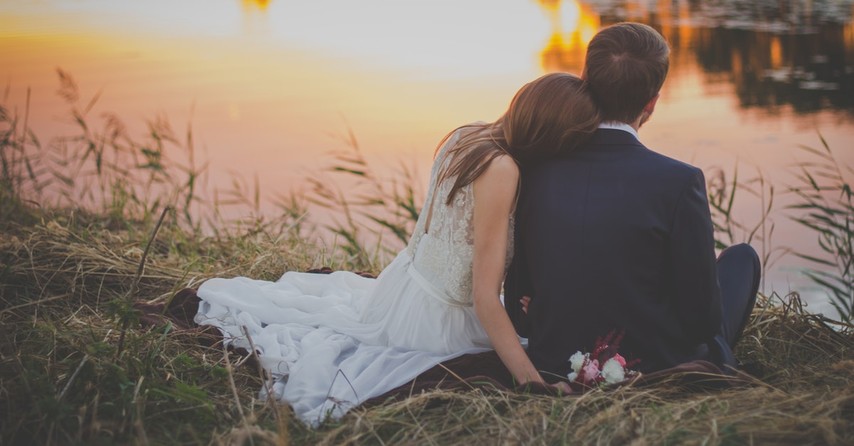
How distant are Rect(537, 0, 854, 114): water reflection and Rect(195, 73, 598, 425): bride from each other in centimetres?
530

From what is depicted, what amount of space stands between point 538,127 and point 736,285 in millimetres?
927

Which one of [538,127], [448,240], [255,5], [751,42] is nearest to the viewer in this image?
[538,127]

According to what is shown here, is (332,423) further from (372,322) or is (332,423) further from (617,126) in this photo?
(617,126)

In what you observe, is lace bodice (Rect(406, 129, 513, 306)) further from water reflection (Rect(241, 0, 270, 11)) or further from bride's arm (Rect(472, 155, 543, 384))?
water reflection (Rect(241, 0, 270, 11))

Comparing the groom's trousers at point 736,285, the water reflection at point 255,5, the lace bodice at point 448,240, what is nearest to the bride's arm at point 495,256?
the lace bodice at point 448,240

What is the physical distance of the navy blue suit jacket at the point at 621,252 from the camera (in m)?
2.36

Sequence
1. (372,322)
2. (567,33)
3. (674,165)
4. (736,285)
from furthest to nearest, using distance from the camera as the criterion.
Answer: (567,33), (372,322), (736,285), (674,165)

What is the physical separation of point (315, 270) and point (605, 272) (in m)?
Result: 1.53

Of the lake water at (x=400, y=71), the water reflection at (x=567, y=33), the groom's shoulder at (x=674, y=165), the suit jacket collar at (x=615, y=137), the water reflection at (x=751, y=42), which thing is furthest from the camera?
the water reflection at (x=567, y=33)

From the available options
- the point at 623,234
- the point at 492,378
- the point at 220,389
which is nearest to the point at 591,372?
the point at 492,378

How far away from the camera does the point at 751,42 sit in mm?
9086

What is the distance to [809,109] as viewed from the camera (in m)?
7.20

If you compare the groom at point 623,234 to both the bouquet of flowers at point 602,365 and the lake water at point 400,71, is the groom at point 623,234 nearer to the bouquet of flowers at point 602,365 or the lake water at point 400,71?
the bouquet of flowers at point 602,365

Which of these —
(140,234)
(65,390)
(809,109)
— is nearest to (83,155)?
(140,234)
